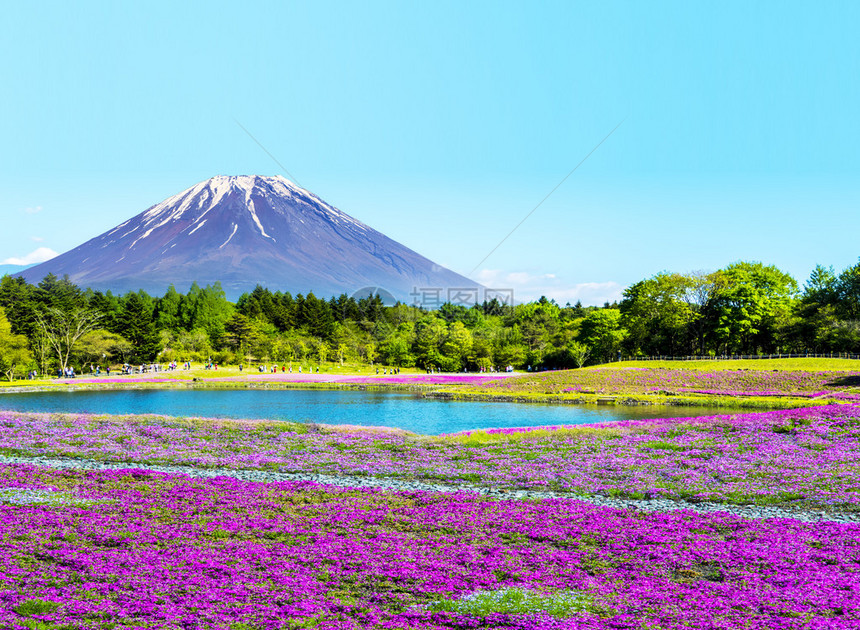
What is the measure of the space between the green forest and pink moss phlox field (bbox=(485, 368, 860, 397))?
21667mm

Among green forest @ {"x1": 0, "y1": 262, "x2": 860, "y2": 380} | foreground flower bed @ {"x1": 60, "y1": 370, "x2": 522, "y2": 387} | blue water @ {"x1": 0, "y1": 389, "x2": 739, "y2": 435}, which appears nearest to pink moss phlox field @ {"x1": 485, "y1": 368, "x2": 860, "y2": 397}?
foreground flower bed @ {"x1": 60, "y1": 370, "x2": 522, "y2": 387}

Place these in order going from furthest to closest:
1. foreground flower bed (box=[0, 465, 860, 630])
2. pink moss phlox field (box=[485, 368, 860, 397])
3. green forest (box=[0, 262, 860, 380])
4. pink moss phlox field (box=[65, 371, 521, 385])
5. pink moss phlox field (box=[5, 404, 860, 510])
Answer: green forest (box=[0, 262, 860, 380]), pink moss phlox field (box=[65, 371, 521, 385]), pink moss phlox field (box=[485, 368, 860, 397]), pink moss phlox field (box=[5, 404, 860, 510]), foreground flower bed (box=[0, 465, 860, 630])

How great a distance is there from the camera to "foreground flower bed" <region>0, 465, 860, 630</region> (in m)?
8.55

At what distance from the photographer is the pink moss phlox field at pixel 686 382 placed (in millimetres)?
51375

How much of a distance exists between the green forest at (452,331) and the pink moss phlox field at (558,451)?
5180 centimetres

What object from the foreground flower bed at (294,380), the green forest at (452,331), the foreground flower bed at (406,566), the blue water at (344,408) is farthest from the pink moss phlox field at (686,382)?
the foreground flower bed at (406,566)

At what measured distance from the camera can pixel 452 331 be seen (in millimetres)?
105188

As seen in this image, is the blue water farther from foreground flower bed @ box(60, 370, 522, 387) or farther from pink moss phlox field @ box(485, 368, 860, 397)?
pink moss phlox field @ box(485, 368, 860, 397)

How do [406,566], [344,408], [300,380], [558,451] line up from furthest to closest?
1. [300,380]
2. [344,408]
3. [558,451]
4. [406,566]

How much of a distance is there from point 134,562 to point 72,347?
271 ft

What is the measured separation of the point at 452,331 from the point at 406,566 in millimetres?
94846

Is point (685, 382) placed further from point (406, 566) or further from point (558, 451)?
point (406, 566)

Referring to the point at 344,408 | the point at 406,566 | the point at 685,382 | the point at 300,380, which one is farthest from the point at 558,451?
the point at 300,380

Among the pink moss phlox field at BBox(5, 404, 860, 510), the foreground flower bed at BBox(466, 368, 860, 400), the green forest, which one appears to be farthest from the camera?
the green forest
